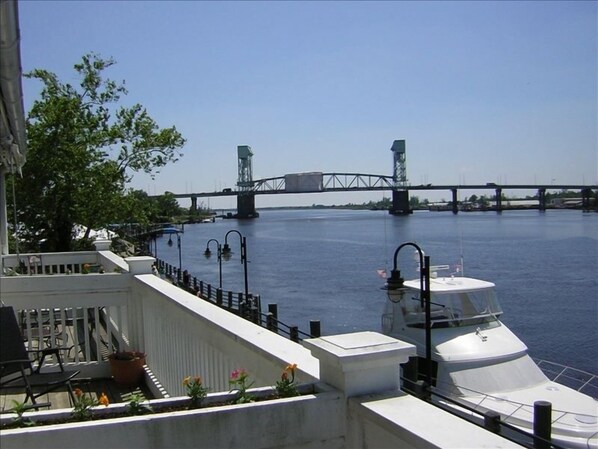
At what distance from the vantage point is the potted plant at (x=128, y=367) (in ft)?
19.5

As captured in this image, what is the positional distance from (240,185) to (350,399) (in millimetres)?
131750

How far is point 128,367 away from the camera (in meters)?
5.96

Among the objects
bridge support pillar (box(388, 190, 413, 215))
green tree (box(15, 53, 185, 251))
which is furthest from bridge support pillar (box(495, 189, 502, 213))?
green tree (box(15, 53, 185, 251))

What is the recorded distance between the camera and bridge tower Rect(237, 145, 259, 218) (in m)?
135

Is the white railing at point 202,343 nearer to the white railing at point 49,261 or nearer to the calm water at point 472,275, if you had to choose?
the white railing at point 49,261

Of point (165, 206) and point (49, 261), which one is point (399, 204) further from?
point (49, 261)

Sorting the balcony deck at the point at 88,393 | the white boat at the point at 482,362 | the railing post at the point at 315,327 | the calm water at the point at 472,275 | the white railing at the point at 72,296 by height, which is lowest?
the calm water at the point at 472,275

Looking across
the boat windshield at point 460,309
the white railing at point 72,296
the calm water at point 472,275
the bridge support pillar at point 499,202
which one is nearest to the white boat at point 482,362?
the boat windshield at point 460,309

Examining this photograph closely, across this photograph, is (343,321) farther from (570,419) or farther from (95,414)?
(95,414)

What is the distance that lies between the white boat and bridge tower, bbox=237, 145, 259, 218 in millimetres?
114026

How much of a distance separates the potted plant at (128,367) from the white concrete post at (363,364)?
3.86 m

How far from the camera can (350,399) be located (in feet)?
8.20

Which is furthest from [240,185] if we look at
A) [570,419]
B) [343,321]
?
[570,419]

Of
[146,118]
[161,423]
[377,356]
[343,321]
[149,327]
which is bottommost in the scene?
[343,321]
